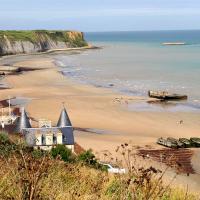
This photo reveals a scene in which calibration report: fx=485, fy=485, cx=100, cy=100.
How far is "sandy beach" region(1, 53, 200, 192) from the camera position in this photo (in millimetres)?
32062

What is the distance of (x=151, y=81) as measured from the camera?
6819 centimetres

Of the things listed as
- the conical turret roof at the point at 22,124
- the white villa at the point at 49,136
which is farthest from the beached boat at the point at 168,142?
the conical turret roof at the point at 22,124

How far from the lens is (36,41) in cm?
15362

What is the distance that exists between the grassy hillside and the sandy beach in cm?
8132

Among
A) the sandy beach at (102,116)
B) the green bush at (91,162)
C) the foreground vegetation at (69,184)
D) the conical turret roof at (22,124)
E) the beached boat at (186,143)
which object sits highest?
the foreground vegetation at (69,184)

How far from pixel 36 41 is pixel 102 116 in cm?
11686

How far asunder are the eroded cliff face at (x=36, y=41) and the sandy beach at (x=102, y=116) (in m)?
75.7

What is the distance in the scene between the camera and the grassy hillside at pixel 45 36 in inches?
5669

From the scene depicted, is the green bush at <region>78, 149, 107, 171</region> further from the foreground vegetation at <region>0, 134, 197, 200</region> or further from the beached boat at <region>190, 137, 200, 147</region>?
the beached boat at <region>190, 137, 200, 147</region>

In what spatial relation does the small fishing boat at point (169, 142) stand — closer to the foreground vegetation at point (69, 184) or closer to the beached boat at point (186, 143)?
the beached boat at point (186, 143)

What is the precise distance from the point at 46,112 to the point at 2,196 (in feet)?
118

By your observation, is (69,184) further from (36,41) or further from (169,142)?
(36,41)

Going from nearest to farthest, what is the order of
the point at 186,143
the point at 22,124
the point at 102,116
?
the point at 22,124, the point at 186,143, the point at 102,116

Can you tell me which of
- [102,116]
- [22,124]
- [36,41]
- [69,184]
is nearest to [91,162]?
[69,184]
